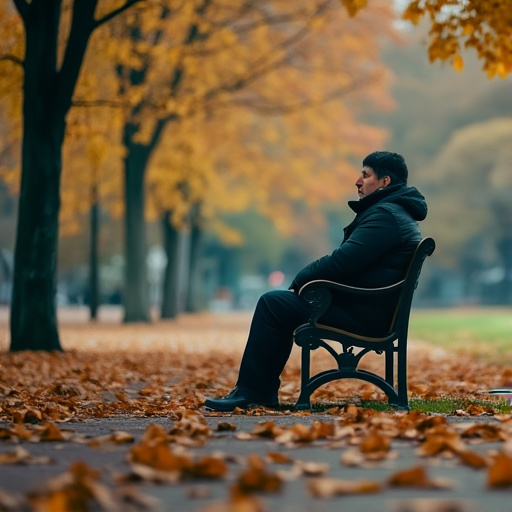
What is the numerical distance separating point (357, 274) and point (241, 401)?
1.22 metres

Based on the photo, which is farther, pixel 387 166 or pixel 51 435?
pixel 387 166

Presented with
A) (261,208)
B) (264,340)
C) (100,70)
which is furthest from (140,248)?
(264,340)

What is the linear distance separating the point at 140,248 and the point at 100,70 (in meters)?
4.61

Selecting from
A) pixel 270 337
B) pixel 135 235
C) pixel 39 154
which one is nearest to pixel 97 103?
pixel 39 154

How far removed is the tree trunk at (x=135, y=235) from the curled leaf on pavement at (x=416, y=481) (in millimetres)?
24821

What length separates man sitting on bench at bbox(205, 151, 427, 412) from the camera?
27.2 ft

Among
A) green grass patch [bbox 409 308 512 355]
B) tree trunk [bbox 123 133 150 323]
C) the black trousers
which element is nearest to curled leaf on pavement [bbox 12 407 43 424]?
the black trousers

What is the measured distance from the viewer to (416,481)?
489cm

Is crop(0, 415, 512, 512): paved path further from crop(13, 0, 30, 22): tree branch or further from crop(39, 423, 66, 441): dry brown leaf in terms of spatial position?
crop(13, 0, 30, 22): tree branch

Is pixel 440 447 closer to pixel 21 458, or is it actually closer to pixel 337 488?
pixel 337 488

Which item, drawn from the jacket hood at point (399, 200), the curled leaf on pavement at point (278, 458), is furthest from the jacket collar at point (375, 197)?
the curled leaf on pavement at point (278, 458)

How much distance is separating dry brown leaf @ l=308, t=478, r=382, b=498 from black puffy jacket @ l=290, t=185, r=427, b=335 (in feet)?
11.7

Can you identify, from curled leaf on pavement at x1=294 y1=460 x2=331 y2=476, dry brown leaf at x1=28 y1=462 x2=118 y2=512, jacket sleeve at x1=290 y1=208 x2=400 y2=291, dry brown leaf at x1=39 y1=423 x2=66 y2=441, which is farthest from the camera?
jacket sleeve at x1=290 y1=208 x2=400 y2=291

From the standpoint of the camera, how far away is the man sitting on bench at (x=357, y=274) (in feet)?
27.2
